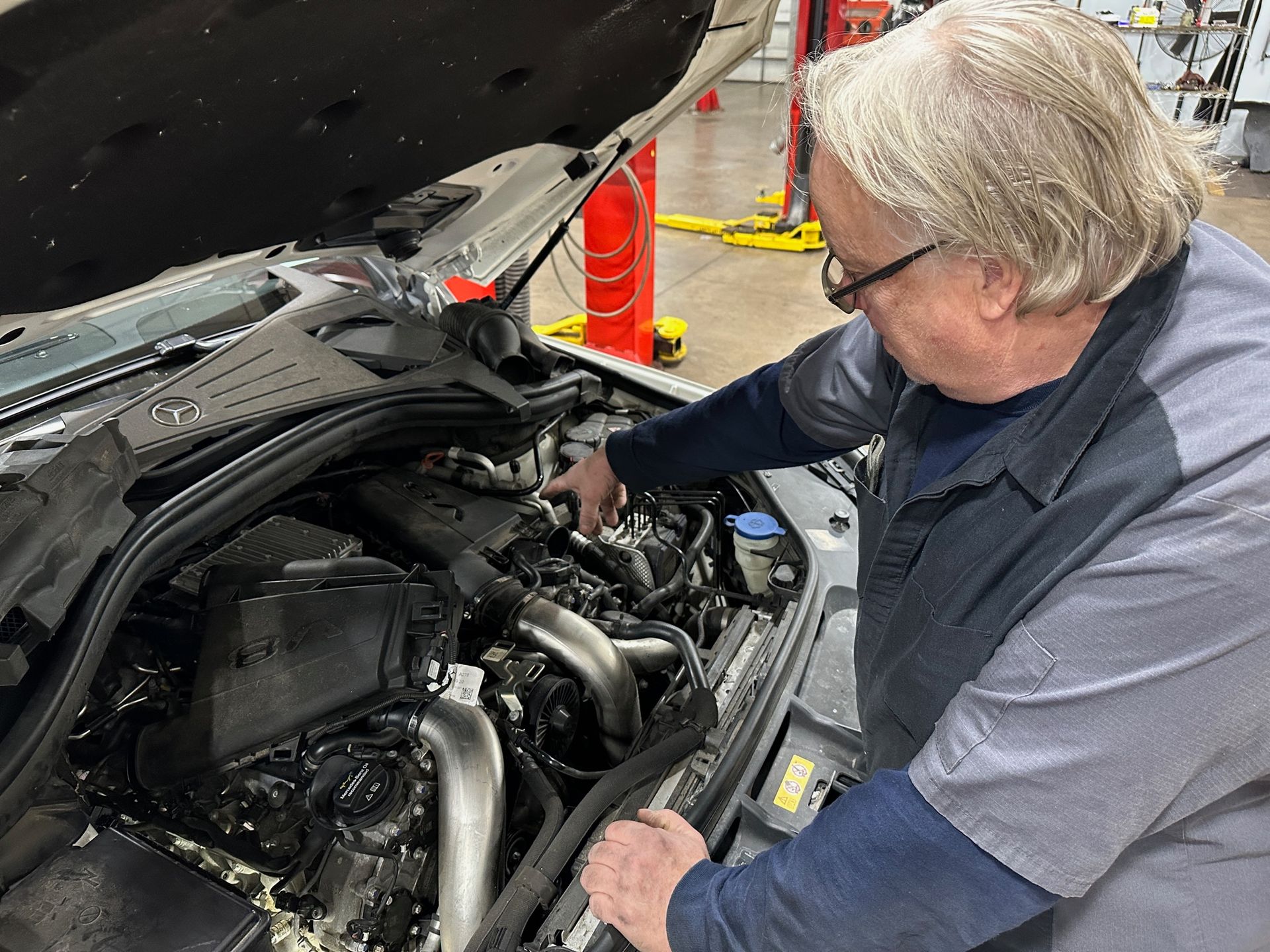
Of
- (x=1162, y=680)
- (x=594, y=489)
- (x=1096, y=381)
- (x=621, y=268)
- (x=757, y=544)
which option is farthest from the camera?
(x=621, y=268)

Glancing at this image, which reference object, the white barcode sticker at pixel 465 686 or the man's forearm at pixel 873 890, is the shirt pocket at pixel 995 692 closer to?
the man's forearm at pixel 873 890

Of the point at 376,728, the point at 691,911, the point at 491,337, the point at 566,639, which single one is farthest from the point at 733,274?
the point at 691,911

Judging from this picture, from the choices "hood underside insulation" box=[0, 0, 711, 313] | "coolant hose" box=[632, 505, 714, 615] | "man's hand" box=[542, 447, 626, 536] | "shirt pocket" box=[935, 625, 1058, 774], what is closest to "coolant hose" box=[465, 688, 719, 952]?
"coolant hose" box=[632, 505, 714, 615]

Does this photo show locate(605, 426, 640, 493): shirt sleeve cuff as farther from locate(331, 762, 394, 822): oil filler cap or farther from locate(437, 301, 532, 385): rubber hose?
locate(331, 762, 394, 822): oil filler cap

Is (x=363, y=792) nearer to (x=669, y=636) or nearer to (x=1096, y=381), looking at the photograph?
(x=669, y=636)

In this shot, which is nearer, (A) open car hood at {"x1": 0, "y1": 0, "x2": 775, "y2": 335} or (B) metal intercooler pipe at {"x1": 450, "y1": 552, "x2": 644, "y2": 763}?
(A) open car hood at {"x1": 0, "y1": 0, "x2": 775, "y2": 335}

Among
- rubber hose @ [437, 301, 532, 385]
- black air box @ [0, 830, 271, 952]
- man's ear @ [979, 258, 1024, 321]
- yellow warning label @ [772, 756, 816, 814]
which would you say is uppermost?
man's ear @ [979, 258, 1024, 321]

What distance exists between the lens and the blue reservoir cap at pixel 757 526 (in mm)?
1783

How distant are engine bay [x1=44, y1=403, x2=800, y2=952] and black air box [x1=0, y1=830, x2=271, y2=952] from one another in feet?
0.15

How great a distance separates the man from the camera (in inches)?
29.1

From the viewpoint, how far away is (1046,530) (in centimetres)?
85

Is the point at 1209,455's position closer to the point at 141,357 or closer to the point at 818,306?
the point at 141,357

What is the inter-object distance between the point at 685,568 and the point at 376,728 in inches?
31.7

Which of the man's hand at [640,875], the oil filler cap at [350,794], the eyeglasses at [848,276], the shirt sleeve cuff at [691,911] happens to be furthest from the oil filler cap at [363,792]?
the eyeglasses at [848,276]
